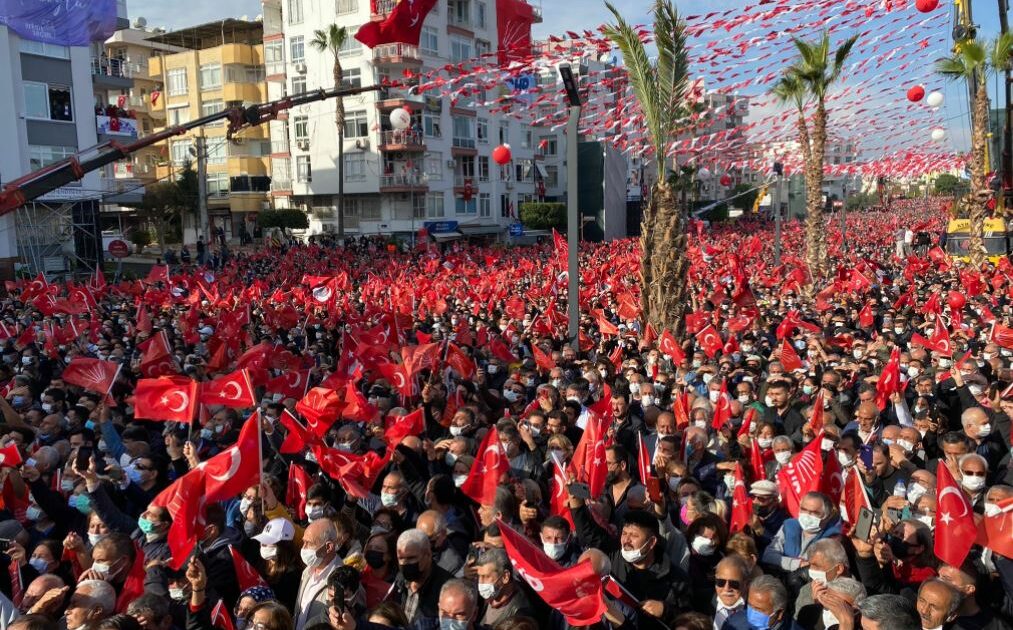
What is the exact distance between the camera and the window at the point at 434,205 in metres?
50.2

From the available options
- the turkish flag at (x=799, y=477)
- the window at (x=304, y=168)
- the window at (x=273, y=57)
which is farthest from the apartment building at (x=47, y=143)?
the turkish flag at (x=799, y=477)

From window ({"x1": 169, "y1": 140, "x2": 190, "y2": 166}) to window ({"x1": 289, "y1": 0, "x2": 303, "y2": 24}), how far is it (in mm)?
11535

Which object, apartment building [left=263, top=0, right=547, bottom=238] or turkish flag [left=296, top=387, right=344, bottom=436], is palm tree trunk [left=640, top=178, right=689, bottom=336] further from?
apartment building [left=263, top=0, right=547, bottom=238]

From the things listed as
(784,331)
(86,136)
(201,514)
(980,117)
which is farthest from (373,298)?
(86,136)

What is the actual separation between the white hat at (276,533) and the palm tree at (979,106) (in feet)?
74.4

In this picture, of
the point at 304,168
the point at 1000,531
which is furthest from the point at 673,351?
the point at 304,168

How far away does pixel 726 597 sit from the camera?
173 inches

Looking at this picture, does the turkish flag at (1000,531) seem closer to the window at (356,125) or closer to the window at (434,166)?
the window at (434,166)

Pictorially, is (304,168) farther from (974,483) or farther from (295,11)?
(974,483)

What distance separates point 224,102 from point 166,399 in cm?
5071

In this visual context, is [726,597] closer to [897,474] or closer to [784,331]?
[897,474]

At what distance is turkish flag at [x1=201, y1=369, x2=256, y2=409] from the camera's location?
8.69 m

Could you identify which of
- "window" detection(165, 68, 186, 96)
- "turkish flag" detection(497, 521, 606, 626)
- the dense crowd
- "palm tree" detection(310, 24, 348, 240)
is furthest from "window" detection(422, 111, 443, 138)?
"turkish flag" detection(497, 521, 606, 626)

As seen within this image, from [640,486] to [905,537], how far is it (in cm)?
176
